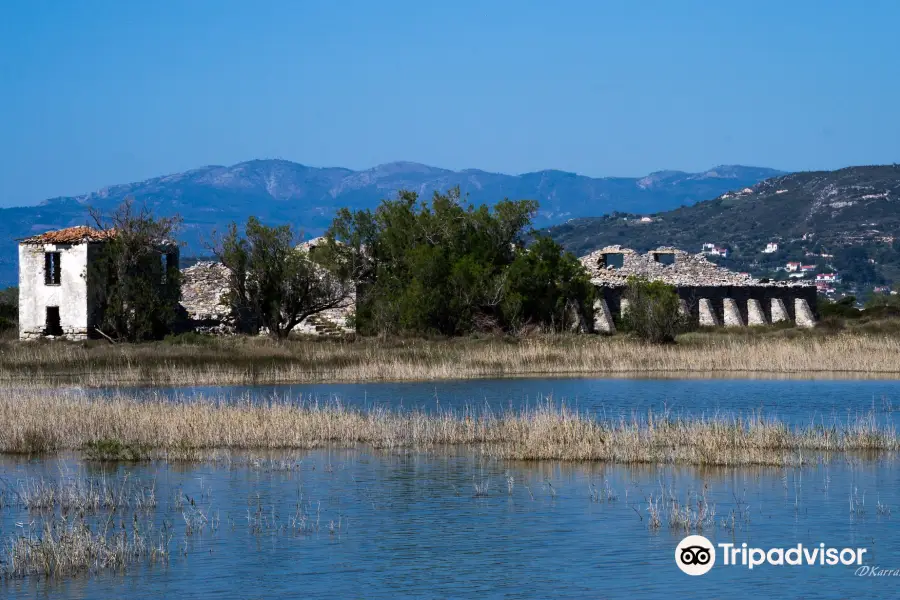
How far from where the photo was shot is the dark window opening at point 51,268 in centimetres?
4666

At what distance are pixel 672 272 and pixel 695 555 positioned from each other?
173 ft

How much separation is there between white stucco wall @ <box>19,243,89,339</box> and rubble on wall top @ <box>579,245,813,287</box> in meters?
24.7

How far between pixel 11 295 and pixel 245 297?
867 inches

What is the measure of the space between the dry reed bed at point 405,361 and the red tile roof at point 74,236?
6.33 metres

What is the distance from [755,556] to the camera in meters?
13.5

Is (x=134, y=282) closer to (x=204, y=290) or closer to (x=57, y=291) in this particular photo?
(x=57, y=291)

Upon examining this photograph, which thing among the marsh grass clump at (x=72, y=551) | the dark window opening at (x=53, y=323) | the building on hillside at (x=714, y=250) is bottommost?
the marsh grass clump at (x=72, y=551)

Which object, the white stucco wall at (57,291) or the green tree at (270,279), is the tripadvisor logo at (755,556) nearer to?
the green tree at (270,279)

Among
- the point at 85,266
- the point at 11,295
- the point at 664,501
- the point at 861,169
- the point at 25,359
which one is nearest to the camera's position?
the point at 664,501

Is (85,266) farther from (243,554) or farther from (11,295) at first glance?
(243,554)

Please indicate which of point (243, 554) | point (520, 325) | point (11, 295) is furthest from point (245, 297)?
point (243, 554)

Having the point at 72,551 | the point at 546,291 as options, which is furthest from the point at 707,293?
the point at 72,551

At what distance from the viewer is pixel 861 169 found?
16888 centimetres

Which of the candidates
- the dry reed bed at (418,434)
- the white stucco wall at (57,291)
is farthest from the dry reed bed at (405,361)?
the dry reed bed at (418,434)
